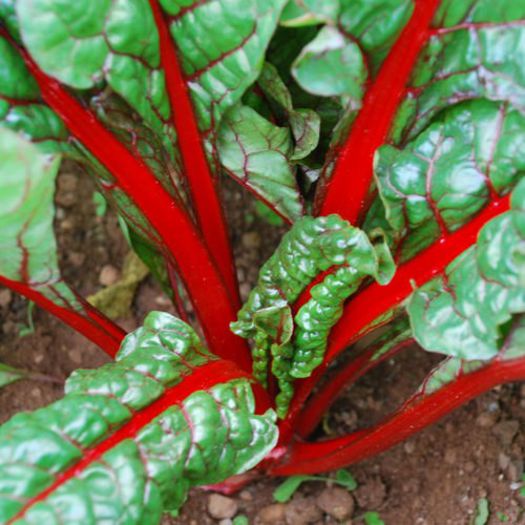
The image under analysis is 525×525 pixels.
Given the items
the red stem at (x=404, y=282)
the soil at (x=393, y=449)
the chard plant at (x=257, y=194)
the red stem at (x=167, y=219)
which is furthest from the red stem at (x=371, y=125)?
the soil at (x=393, y=449)

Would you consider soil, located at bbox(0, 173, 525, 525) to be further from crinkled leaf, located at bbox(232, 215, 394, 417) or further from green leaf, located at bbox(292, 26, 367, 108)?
green leaf, located at bbox(292, 26, 367, 108)

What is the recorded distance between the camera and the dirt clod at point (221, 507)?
1.72 m

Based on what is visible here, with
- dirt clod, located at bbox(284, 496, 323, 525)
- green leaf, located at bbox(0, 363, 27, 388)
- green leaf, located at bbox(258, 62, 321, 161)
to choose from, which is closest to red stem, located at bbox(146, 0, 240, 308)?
green leaf, located at bbox(258, 62, 321, 161)

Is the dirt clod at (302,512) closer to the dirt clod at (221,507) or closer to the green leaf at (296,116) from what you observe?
the dirt clod at (221,507)

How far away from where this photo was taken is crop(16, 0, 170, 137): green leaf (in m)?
1.11

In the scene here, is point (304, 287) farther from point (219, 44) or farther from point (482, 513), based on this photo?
point (482, 513)

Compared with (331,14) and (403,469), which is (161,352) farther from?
(403,469)

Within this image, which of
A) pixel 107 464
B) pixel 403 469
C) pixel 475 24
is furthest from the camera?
pixel 403 469

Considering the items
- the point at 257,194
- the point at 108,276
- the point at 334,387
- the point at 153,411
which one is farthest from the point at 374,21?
the point at 108,276

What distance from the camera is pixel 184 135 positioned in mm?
1404

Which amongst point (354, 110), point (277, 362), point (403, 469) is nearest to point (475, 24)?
point (354, 110)

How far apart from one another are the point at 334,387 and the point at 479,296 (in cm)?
55

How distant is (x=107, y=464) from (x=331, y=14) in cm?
64

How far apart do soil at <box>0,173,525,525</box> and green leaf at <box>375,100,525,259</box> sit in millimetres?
561
